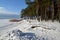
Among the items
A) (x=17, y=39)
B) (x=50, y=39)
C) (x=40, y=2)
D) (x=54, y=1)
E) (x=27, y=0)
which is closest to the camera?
(x=17, y=39)

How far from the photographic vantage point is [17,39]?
8656mm

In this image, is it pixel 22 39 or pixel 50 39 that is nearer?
pixel 22 39

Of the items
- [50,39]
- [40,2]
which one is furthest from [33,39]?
[40,2]

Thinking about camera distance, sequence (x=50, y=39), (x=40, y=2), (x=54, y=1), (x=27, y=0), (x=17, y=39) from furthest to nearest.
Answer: (x=27, y=0) → (x=40, y=2) → (x=54, y=1) → (x=50, y=39) → (x=17, y=39)

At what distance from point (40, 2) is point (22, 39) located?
26977 mm

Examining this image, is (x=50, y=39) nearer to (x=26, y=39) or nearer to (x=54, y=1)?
(x=26, y=39)

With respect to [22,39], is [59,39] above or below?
below

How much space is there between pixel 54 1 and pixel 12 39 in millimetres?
24771

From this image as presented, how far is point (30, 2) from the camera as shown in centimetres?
4297

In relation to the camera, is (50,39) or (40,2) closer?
(50,39)

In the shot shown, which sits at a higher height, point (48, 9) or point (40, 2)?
point (40, 2)

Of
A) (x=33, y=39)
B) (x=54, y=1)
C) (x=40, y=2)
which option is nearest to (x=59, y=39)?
(x=33, y=39)

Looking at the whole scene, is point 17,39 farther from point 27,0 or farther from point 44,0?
point 27,0

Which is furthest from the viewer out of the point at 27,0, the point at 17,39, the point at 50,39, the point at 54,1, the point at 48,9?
the point at 27,0
